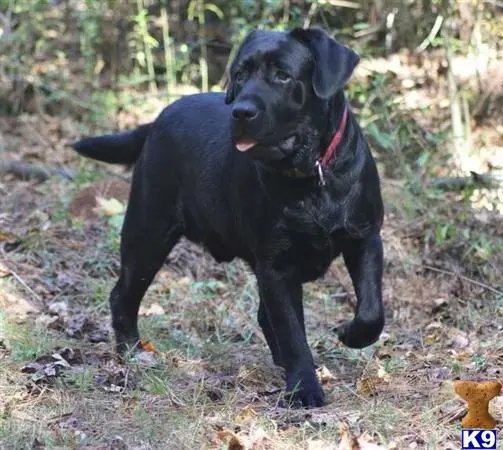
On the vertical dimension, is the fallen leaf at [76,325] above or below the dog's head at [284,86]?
below

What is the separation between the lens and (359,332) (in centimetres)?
430

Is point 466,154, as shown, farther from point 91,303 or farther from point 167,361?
point 167,361

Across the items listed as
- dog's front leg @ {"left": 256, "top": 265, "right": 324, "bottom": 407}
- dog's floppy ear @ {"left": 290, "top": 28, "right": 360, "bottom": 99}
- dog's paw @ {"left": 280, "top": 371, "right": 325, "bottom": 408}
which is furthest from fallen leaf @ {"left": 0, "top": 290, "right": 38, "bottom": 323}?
dog's floppy ear @ {"left": 290, "top": 28, "right": 360, "bottom": 99}

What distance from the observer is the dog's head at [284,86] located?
13.0 ft

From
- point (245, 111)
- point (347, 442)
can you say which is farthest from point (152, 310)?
point (347, 442)

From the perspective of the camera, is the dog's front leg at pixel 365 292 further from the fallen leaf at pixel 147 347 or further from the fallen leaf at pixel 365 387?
the fallen leaf at pixel 147 347

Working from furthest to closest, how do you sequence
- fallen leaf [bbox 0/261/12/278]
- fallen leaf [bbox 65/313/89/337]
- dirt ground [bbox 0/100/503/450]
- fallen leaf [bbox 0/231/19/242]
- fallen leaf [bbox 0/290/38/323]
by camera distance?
fallen leaf [bbox 0/231/19/242], fallen leaf [bbox 0/261/12/278], fallen leaf [bbox 0/290/38/323], fallen leaf [bbox 65/313/89/337], dirt ground [bbox 0/100/503/450]

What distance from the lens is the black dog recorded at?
408cm

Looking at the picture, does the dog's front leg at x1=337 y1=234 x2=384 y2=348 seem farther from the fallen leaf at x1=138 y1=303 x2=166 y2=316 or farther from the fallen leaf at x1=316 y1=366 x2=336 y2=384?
the fallen leaf at x1=138 y1=303 x2=166 y2=316

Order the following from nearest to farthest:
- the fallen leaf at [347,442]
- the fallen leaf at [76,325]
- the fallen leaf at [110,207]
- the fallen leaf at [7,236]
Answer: the fallen leaf at [347,442] → the fallen leaf at [76,325] → the fallen leaf at [7,236] → the fallen leaf at [110,207]

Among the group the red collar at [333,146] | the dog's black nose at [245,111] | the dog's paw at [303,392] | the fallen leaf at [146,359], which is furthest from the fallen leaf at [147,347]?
the dog's black nose at [245,111]

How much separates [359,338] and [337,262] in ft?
7.56

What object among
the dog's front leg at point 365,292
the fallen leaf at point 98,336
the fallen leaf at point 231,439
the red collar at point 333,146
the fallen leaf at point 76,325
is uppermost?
the red collar at point 333,146

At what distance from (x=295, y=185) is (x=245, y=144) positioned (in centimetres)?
37
